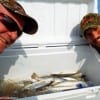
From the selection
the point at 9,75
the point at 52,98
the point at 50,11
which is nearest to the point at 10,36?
the point at 52,98

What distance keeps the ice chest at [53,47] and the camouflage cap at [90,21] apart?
120 mm

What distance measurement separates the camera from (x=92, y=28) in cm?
183

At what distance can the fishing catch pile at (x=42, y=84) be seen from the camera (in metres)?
1.62

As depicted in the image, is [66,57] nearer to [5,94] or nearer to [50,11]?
[50,11]

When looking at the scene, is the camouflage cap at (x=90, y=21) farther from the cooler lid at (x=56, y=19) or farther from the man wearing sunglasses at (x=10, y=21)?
the man wearing sunglasses at (x=10, y=21)

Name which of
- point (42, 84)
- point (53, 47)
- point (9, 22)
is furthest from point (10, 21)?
point (53, 47)

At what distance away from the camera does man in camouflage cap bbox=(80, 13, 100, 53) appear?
183cm

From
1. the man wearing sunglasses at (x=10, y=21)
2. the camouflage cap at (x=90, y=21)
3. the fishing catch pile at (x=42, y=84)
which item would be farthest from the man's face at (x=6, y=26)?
the camouflage cap at (x=90, y=21)

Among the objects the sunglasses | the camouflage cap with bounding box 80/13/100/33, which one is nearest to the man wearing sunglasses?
the sunglasses

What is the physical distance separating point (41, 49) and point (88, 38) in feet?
0.94

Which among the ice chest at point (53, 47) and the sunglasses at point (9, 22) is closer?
the sunglasses at point (9, 22)

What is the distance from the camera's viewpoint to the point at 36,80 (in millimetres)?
1785

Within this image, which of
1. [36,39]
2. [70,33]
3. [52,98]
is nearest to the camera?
[52,98]

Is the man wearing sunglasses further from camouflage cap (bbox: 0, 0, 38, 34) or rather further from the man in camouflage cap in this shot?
the man in camouflage cap
